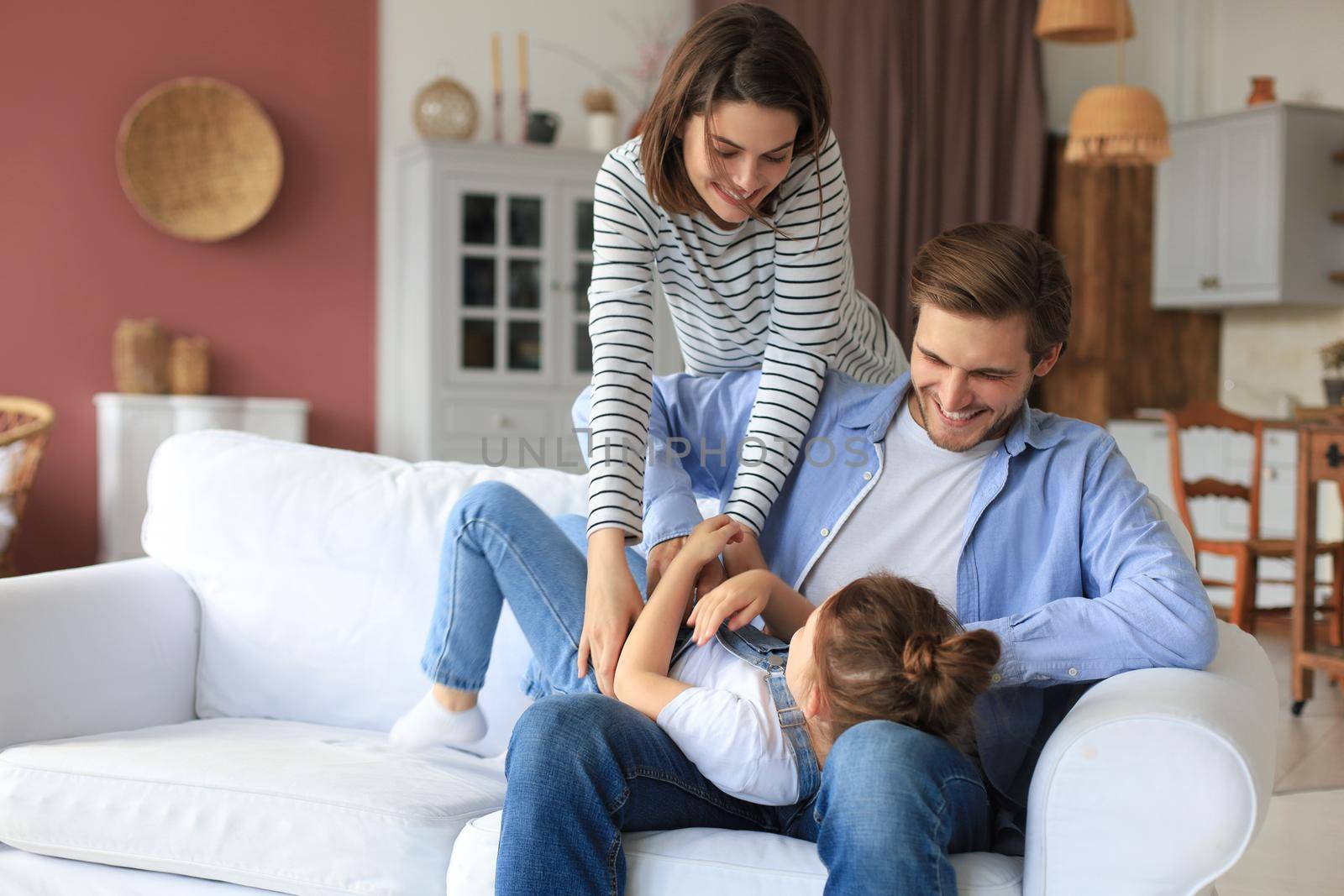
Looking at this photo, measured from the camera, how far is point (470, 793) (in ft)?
5.21

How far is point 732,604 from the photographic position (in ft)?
4.92

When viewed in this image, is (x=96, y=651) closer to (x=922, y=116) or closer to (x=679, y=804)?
(x=679, y=804)

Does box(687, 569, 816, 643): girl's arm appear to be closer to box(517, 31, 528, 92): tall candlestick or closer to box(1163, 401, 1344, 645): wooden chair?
box(1163, 401, 1344, 645): wooden chair

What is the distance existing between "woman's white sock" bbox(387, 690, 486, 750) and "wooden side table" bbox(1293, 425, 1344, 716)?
8.56 ft

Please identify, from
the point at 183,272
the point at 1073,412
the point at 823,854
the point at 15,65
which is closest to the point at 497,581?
the point at 823,854

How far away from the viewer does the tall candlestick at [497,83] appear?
16.7 feet

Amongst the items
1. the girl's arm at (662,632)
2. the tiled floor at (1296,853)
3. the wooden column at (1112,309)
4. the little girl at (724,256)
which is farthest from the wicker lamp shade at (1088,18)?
the girl's arm at (662,632)

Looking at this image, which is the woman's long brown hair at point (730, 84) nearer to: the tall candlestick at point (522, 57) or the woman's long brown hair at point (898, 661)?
the woman's long brown hair at point (898, 661)

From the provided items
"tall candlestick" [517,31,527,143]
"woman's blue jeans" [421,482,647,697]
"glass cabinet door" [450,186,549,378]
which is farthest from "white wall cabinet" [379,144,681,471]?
"woman's blue jeans" [421,482,647,697]

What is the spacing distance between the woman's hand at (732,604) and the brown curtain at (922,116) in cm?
379

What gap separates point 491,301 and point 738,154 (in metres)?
3.49

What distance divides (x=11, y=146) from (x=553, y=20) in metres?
2.12

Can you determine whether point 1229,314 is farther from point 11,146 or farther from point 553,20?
A: point 11,146

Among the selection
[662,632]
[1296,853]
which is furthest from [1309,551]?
[662,632]
